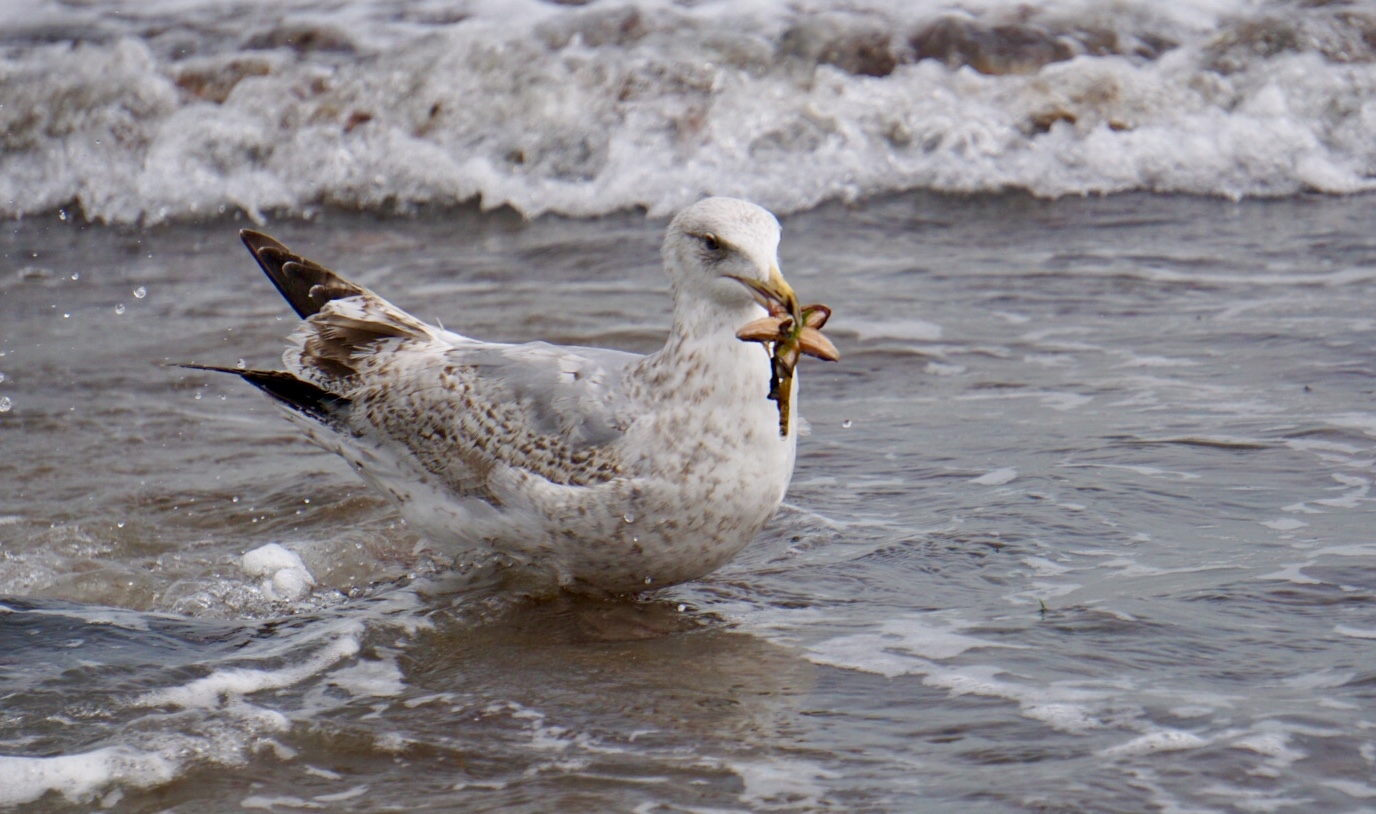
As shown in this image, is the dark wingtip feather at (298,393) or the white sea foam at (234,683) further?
the dark wingtip feather at (298,393)

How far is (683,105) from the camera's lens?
1029cm

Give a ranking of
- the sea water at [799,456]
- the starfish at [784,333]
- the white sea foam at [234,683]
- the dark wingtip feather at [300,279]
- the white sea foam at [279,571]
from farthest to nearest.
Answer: the dark wingtip feather at [300,279], the white sea foam at [279,571], the starfish at [784,333], the white sea foam at [234,683], the sea water at [799,456]

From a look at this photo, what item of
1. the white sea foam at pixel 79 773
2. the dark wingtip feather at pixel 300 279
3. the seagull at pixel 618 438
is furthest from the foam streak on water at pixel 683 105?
the white sea foam at pixel 79 773

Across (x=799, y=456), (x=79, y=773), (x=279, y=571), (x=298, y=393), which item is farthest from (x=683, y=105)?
(x=79, y=773)

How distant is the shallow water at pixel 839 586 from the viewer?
3264 mm

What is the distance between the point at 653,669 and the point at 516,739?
0.51 meters

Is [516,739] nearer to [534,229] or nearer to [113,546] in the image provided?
[113,546]

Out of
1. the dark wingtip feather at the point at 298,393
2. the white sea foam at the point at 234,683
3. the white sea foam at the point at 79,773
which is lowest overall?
the white sea foam at the point at 234,683

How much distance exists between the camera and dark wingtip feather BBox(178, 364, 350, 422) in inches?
196

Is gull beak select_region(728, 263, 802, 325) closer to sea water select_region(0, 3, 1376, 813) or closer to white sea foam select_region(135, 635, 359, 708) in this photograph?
sea water select_region(0, 3, 1376, 813)

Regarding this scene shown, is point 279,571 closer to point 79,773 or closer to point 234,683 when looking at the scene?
point 234,683

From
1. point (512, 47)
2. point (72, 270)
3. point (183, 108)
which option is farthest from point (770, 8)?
point (72, 270)

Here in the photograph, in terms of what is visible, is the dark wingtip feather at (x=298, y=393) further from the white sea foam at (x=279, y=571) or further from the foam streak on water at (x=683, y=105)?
the foam streak on water at (x=683, y=105)

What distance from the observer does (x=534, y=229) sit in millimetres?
9375
